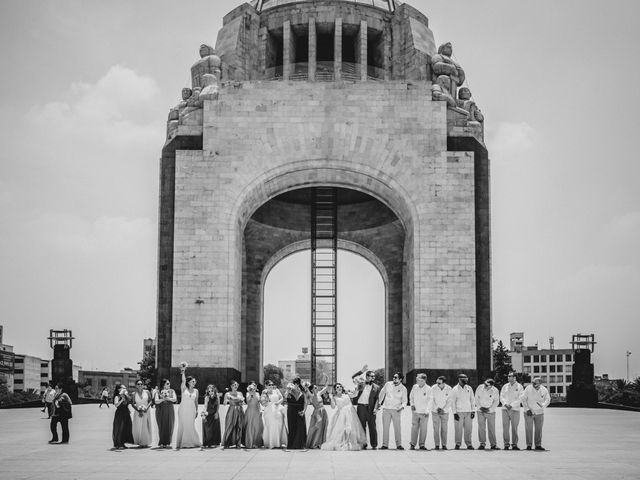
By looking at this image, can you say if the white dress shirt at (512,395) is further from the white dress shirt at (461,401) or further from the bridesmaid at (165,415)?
the bridesmaid at (165,415)

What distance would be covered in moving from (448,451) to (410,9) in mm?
23735

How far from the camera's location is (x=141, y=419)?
18125mm

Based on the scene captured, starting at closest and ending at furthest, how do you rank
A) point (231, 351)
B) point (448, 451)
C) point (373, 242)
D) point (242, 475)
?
point (242, 475) → point (448, 451) → point (231, 351) → point (373, 242)

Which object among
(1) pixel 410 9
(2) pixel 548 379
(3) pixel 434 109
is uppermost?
(1) pixel 410 9

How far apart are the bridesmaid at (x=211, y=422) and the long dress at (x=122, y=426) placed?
143 centimetres

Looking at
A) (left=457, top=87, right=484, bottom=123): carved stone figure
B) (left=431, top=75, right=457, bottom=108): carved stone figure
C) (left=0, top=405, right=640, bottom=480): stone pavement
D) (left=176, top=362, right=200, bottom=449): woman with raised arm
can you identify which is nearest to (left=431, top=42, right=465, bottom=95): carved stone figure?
(left=457, top=87, right=484, bottom=123): carved stone figure

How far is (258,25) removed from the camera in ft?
121

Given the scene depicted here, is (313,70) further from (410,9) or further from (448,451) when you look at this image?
(448,451)

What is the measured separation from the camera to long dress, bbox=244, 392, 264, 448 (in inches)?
714

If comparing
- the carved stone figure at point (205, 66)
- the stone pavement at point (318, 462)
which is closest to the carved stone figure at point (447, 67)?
the carved stone figure at point (205, 66)

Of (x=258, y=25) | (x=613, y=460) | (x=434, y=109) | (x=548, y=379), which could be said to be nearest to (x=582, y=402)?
(x=434, y=109)

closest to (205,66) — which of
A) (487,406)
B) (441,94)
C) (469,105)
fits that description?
(441,94)

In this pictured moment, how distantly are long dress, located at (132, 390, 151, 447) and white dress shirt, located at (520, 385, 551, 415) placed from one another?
23.9 feet

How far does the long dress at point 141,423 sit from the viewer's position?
18.1m
